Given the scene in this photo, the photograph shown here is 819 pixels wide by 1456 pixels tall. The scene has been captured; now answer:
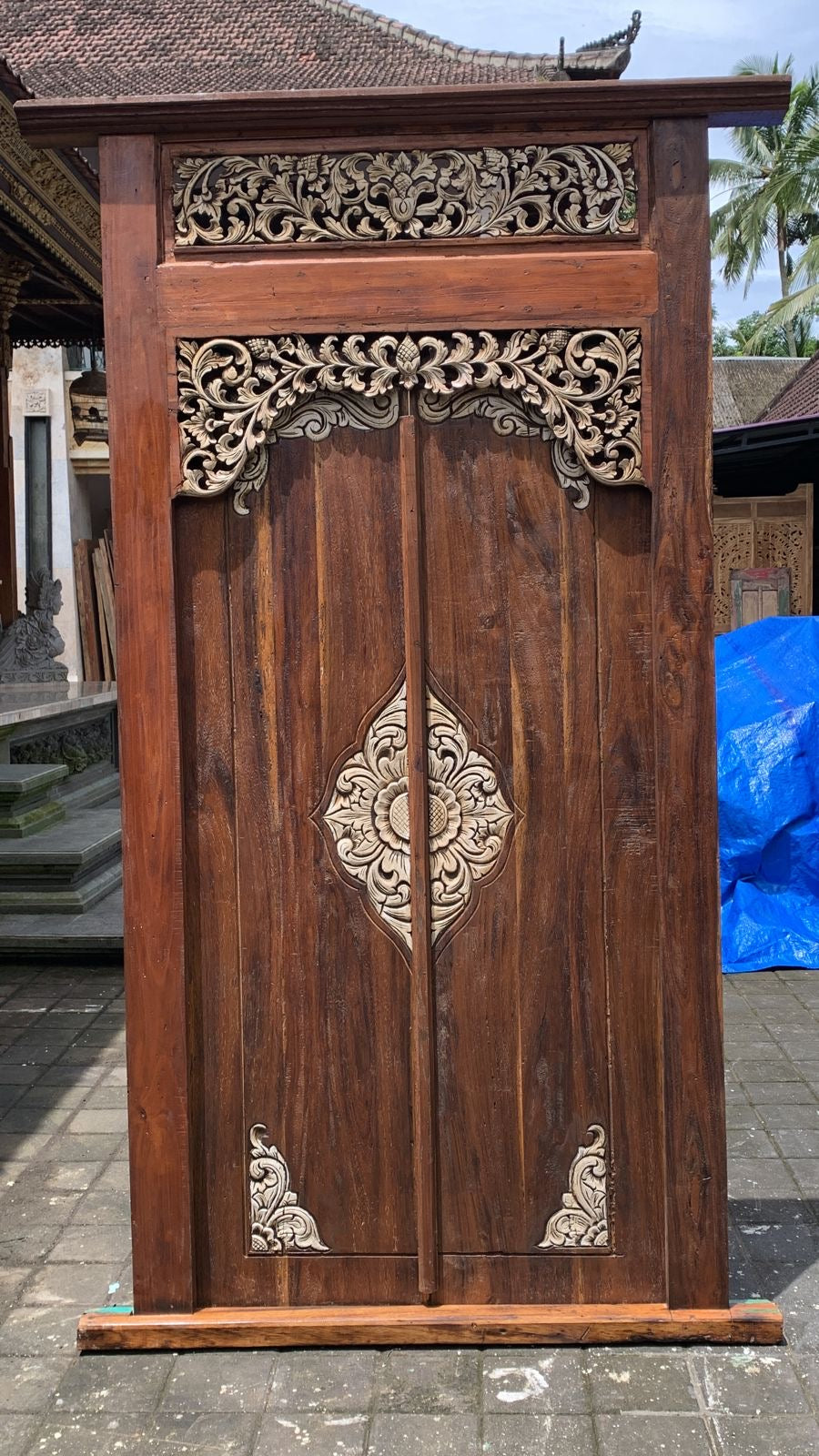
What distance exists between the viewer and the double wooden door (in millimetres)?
2762

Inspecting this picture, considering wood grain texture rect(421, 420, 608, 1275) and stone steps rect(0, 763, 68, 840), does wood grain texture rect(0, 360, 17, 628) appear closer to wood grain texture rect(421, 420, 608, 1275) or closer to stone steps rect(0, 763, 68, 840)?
stone steps rect(0, 763, 68, 840)

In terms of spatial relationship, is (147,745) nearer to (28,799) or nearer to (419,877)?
(419,877)

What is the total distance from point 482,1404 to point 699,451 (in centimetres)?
188

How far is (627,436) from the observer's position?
8.84 ft

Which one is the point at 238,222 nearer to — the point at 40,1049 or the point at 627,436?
the point at 627,436

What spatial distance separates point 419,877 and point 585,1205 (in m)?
0.77

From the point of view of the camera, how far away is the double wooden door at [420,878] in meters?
2.76

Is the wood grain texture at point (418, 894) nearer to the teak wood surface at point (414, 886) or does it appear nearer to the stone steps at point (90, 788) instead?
Answer: the teak wood surface at point (414, 886)

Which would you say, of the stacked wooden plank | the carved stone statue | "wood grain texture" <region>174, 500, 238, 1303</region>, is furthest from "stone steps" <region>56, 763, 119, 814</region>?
the stacked wooden plank

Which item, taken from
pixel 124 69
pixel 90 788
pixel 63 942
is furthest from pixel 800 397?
pixel 63 942

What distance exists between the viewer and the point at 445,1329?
108 inches

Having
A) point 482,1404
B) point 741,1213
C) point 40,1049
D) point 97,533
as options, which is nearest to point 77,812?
point 40,1049

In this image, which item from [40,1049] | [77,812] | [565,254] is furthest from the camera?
[77,812]

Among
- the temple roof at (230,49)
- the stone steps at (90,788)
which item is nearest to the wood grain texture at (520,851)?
the stone steps at (90,788)
